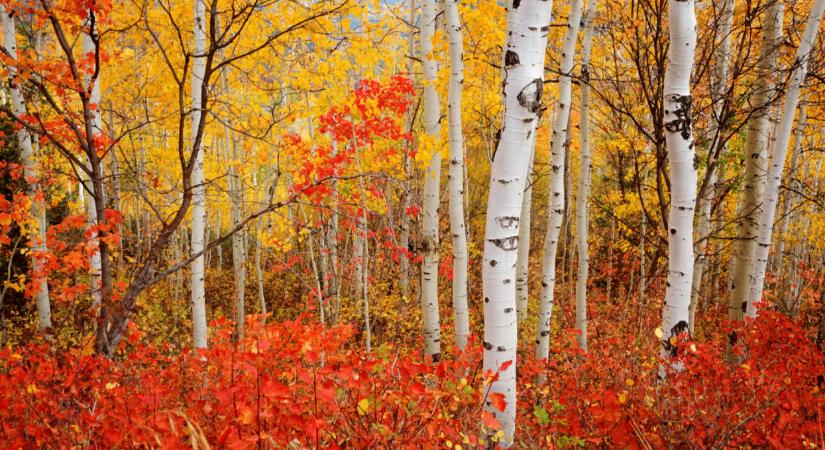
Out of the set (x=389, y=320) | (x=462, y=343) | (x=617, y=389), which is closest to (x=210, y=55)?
(x=617, y=389)

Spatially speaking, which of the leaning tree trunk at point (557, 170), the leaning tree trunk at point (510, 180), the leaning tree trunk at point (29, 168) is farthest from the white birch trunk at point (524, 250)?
the leaning tree trunk at point (29, 168)

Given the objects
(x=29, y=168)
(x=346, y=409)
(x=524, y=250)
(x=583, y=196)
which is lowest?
(x=346, y=409)

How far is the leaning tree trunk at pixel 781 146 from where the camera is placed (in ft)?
16.2

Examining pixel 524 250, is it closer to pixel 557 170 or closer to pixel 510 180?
pixel 557 170

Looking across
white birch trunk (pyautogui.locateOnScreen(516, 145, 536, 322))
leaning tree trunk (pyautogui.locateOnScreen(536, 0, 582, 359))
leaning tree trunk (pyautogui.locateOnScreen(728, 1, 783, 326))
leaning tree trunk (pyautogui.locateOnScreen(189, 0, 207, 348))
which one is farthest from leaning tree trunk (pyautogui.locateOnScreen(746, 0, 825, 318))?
leaning tree trunk (pyautogui.locateOnScreen(189, 0, 207, 348))

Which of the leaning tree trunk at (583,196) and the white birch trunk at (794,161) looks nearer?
the leaning tree trunk at (583,196)

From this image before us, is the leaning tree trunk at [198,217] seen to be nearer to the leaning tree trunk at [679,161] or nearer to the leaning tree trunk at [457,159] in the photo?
the leaning tree trunk at [457,159]

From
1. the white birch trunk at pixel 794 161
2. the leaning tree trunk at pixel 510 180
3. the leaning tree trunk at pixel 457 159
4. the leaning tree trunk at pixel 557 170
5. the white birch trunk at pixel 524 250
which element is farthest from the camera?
the white birch trunk at pixel 524 250

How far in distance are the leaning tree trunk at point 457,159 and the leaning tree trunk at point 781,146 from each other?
3.41 metres

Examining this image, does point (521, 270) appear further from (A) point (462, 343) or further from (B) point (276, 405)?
(B) point (276, 405)

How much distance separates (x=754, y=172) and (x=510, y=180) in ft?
14.8

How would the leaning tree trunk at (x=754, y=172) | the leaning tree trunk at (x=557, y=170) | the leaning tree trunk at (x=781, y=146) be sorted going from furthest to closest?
1. the leaning tree trunk at (x=557, y=170)
2. the leaning tree trunk at (x=754, y=172)
3. the leaning tree trunk at (x=781, y=146)

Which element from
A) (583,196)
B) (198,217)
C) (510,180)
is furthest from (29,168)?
(583,196)

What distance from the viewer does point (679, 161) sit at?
3.62 meters
